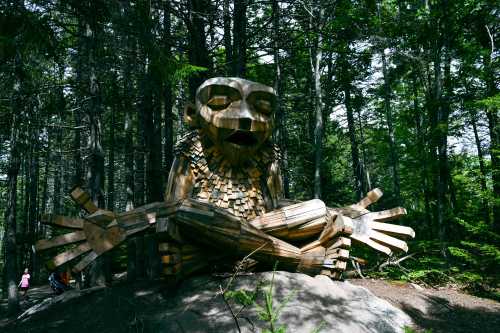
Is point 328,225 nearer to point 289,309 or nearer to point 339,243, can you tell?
point 339,243

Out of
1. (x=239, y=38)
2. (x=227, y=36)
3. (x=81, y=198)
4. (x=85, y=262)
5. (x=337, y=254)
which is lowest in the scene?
(x=337, y=254)

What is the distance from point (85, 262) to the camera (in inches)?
126

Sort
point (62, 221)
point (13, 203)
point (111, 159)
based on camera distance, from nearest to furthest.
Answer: point (62, 221), point (13, 203), point (111, 159)

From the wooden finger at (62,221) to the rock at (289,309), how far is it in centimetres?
106

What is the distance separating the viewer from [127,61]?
5.97 m

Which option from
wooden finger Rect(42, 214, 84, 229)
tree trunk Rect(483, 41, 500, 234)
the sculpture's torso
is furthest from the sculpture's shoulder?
tree trunk Rect(483, 41, 500, 234)

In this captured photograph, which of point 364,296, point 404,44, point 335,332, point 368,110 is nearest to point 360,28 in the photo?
point 404,44

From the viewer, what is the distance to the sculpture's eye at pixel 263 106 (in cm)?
432

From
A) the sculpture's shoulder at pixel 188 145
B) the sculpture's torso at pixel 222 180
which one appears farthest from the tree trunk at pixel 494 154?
the sculpture's shoulder at pixel 188 145

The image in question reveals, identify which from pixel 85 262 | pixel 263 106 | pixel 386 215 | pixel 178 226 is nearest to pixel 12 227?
pixel 85 262

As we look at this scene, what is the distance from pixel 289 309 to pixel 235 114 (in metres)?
2.04

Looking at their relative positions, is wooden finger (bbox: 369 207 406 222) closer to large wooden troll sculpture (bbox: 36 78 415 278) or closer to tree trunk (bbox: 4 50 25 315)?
large wooden troll sculpture (bbox: 36 78 415 278)

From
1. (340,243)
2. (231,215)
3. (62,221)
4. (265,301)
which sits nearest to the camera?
(265,301)

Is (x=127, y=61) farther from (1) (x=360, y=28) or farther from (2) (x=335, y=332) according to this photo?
(1) (x=360, y=28)
